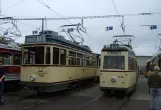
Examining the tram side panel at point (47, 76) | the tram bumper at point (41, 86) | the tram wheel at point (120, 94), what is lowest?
the tram wheel at point (120, 94)

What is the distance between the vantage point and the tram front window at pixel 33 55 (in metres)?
13.5

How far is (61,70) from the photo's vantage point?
1410 centimetres

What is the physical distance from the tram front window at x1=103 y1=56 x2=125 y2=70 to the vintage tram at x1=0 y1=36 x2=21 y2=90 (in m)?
5.70

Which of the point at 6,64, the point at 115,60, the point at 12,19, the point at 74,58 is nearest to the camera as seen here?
the point at 115,60

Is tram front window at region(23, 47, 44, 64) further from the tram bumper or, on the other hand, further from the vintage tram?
the vintage tram

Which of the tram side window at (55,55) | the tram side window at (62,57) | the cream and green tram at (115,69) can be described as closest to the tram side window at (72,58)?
the tram side window at (62,57)

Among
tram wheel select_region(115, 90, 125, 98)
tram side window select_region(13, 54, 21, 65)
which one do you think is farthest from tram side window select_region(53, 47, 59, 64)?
tram wheel select_region(115, 90, 125, 98)

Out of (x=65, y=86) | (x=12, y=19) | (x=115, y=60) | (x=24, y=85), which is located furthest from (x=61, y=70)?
(x=12, y=19)

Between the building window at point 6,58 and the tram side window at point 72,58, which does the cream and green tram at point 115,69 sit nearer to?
the tram side window at point 72,58

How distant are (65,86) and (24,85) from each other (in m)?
2.43

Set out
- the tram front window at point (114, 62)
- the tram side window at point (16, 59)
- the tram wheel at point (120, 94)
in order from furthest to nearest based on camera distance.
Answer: the tram side window at point (16, 59)
the tram wheel at point (120, 94)
the tram front window at point (114, 62)

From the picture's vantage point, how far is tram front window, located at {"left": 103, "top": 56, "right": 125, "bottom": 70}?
1391 cm

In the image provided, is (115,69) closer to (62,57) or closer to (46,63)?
(62,57)

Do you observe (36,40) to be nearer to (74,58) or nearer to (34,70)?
(34,70)
